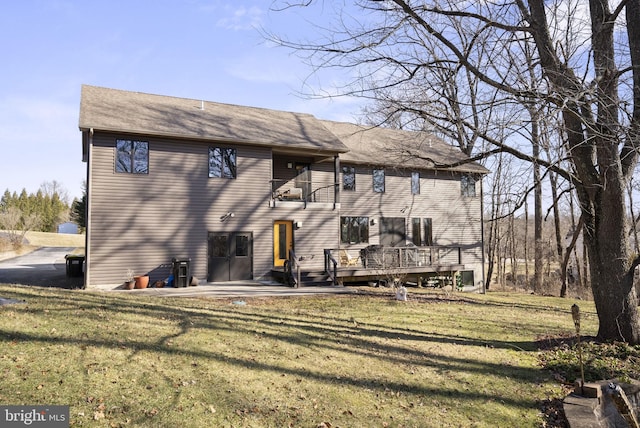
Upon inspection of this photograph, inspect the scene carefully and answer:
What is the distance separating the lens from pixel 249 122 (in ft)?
57.5

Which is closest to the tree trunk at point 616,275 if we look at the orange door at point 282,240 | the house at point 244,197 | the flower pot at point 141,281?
the house at point 244,197

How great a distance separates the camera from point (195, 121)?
15992mm

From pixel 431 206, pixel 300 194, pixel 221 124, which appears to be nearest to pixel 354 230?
pixel 300 194

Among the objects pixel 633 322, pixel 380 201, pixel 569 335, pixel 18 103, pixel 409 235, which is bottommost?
pixel 569 335

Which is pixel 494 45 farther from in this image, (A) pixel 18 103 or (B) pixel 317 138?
(A) pixel 18 103

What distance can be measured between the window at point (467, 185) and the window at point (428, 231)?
2851mm

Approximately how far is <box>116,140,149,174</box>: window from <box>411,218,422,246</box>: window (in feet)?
41.2

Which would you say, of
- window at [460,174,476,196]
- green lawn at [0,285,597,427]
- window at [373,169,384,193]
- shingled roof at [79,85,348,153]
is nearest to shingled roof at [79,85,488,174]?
shingled roof at [79,85,348,153]

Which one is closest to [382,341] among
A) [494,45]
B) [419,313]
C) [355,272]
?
[419,313]

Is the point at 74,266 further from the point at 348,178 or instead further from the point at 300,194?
the point at 348,178

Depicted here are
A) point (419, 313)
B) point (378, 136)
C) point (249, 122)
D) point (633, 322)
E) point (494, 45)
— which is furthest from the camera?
point (378, 136)

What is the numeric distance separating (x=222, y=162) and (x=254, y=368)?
1139 cm

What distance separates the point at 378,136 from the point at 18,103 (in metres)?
15.9

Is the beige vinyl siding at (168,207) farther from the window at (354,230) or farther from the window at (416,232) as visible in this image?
the window at (416,232)
